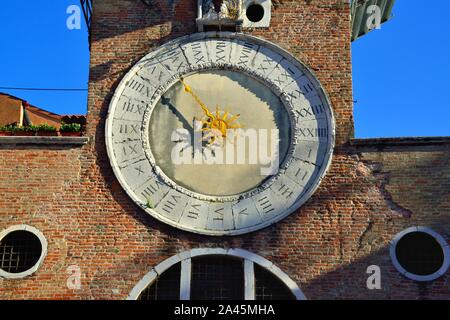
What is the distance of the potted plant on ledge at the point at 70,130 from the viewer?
15.4 metres

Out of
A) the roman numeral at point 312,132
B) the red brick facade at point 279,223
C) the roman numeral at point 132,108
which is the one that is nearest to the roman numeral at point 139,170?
the red brick facade at point 279,223

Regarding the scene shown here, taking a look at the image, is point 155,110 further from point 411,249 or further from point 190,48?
point 411,249

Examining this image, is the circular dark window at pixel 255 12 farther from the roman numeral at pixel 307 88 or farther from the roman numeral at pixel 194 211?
the roman numeral at pixel 194 211

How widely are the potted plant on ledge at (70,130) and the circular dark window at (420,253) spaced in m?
6.85

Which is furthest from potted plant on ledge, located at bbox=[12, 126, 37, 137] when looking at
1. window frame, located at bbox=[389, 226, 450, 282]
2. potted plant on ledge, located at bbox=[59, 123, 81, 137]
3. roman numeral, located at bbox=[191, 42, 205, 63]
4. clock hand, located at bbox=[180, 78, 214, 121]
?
window frame, located at bbox=[389, 226, 450, 282]

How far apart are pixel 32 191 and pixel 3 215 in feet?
2.36

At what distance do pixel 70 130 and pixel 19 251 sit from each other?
106 inches

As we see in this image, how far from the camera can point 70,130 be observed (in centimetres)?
1536

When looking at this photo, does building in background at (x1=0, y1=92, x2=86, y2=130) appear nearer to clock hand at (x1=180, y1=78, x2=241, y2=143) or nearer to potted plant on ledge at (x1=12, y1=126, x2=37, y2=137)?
potted plant on ledge at (x1=12, y1=126, x2=37, y2=137)

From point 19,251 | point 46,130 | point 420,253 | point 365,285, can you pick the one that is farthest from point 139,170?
point 420,253

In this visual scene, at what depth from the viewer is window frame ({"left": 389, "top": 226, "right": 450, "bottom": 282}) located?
45.5 ft

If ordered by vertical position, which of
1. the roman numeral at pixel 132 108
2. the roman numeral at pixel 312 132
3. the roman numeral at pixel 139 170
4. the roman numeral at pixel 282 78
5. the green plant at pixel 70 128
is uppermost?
the roman numeral at pixel 282 78

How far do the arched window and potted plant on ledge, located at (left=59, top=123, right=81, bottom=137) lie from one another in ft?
11.2

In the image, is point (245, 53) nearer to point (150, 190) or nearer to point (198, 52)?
point (198, 52)
